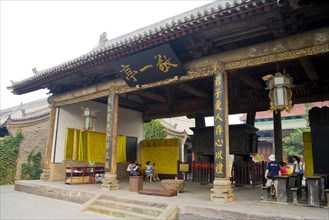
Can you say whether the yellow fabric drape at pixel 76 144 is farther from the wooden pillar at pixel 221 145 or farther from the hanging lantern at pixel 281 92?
the hanging lantern at pixel 281 92

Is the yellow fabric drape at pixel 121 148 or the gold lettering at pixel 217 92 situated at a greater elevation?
the gold lettering at pixel 217 92

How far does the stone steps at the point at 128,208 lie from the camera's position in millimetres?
5801

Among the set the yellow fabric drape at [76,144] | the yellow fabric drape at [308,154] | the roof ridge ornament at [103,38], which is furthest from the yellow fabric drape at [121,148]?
the yellow fabric drape at [308,154]

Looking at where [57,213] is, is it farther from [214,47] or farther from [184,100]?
[184,100]

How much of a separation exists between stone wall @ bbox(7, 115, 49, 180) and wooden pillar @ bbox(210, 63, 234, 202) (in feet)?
38.0

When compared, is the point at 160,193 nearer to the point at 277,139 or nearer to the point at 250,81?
the point at 250,81

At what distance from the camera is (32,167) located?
14867 mm

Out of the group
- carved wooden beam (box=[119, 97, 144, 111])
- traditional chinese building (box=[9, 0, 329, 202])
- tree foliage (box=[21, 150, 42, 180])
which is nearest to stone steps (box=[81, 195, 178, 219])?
traditional chinese building (box=[9, 0, 329, 202])

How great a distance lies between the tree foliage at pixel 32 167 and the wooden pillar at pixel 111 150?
8068 mm

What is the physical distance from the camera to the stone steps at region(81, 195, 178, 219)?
5.80m

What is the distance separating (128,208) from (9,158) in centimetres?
1183

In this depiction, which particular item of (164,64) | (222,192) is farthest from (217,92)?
(222,192)

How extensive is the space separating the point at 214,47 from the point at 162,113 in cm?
671

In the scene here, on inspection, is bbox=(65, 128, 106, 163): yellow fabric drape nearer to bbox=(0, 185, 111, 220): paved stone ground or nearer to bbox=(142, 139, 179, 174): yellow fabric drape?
bbox=(0, 185, 111, 220): paved stone ground
